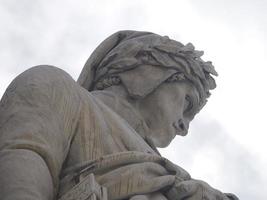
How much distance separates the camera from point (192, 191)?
259 inches

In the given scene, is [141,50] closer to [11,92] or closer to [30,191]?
[11,92]

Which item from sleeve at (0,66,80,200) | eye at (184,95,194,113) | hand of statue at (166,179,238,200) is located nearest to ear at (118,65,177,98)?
eye at (184,95,194,113)

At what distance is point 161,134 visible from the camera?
808 centimetres

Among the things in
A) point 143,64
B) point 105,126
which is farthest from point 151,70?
point 105,126

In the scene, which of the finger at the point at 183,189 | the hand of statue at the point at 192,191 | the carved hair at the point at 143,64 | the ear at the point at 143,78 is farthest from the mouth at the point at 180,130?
the finger at the point at 183,189

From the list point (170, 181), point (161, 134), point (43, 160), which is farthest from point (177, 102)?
point (43, 160)

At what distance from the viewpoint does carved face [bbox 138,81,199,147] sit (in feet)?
26.1

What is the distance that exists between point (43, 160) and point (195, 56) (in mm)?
2803

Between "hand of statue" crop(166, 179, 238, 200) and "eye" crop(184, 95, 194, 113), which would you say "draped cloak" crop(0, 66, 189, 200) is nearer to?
"hand of statue" crop(166, 179, 238, 200)

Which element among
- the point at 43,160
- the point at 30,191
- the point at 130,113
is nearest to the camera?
the point at 30,191

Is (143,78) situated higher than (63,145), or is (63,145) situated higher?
(143,78)

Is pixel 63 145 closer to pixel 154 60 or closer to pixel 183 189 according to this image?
pixel 183 189

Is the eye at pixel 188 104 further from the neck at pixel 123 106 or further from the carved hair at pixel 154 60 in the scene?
the neck at pixel 123 106

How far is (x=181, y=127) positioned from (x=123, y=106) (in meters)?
0.89
